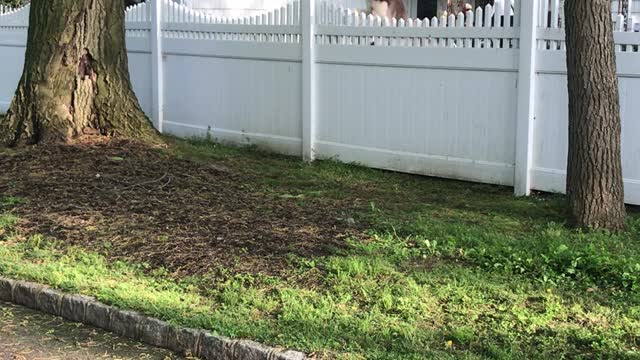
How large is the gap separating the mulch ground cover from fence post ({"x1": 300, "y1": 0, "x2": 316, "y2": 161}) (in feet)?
3.55

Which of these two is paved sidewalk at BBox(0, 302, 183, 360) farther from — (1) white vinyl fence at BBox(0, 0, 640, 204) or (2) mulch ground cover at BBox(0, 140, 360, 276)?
(1) white vinyl fence at BBox(0, 0, 640, 204)

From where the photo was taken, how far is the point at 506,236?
20.2 feet

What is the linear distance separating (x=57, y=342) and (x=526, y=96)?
15.5ft

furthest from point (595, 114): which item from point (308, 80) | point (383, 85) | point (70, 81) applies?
point (70, 81)

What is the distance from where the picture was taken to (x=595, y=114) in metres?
6.09

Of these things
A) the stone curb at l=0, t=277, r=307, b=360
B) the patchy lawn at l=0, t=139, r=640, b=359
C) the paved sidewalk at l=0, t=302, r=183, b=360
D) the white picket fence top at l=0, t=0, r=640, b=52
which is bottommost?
the paved sidewalk at l=0, t=302, r=183, b=360

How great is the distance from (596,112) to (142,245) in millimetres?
3467

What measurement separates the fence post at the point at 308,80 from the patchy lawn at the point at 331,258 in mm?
936

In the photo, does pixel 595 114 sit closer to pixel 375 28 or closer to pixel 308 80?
pixel 375 28

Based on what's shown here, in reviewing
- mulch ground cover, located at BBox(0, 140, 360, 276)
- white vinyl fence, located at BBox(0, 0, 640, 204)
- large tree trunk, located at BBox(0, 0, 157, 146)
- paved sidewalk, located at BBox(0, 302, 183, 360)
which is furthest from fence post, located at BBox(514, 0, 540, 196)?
large tree trunk, located at BBox(0, 0, 157, 146)

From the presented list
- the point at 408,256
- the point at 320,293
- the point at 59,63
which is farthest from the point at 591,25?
the point at 59,63

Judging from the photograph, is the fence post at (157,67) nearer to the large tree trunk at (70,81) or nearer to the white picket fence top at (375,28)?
the white picket fence top at (375,28)

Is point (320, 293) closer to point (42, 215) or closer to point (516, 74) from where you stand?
point (42, 215)

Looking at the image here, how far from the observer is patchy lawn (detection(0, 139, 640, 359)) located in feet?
14.8
